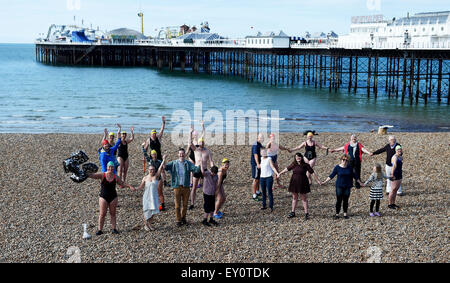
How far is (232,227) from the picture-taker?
905 cm

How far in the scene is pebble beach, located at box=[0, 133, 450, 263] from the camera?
7.81 meters

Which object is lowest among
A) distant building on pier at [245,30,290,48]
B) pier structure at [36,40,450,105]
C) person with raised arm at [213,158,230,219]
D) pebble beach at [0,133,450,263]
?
pebble beach at [0,133,450,263]

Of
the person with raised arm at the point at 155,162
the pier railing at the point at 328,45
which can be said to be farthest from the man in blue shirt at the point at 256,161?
the pier railing at the point at 328,45

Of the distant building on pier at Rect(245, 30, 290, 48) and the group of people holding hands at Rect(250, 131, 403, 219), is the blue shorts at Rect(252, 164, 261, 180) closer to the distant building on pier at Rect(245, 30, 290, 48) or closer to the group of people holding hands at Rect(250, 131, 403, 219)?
the group of people holding hands at Rect(250, 131, 403, 219)

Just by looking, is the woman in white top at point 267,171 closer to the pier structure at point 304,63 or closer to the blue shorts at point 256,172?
the blue shorts at point 256,172

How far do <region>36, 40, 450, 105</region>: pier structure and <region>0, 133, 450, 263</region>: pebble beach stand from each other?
25.4 metres

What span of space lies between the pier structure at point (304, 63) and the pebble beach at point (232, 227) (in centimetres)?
2543

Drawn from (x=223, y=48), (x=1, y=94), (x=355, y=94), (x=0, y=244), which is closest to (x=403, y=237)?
(x=0, y=244)

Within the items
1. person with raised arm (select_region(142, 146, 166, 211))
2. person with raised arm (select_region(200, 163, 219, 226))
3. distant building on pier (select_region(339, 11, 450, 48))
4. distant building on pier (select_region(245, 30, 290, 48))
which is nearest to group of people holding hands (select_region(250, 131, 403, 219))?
person with raised arm (select_region(200, 163, 219, 226))

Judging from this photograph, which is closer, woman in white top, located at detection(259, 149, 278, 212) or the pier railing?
woman in white top, located at detection(259, 149, 278, 212)

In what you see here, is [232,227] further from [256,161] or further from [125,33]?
[125,33]

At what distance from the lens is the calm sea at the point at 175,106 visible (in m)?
26.7

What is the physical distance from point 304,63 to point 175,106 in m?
20.9
